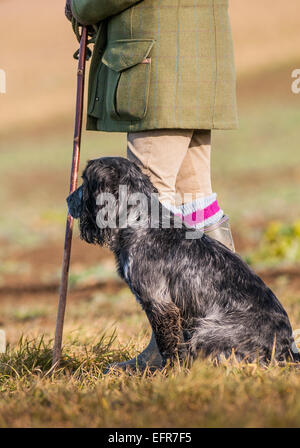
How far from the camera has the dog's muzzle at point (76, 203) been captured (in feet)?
12.6

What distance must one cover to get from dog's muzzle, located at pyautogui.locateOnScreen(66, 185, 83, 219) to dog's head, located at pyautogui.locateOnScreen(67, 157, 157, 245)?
0.02 m

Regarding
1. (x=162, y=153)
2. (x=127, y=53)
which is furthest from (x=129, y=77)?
(x=162, y=153)

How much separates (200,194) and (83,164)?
49.1 feet

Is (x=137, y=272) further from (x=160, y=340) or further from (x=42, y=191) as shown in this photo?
(x=42, y=191)

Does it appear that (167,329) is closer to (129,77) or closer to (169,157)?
(169,157)

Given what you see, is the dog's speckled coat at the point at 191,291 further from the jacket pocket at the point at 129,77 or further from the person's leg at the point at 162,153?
the jacket pocket at the point at 129,77

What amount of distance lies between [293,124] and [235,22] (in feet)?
46.6

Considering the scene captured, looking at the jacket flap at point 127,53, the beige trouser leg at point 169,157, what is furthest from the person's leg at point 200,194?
the jacket flap at point 127,53

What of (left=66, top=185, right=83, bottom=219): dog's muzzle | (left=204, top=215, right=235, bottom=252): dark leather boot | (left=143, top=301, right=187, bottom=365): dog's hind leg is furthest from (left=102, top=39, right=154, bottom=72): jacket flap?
(left=143, top=301, right=187, bottom=365): dog's hind leg

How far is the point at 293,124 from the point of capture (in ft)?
89.7

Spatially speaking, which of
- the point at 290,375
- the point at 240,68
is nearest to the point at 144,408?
the point at 290,375

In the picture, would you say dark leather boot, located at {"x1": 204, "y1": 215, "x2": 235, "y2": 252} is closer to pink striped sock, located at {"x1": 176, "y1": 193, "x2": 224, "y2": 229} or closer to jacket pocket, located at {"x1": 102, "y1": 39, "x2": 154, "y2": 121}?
pink striped sock, located at {"x1": 176, "y1": 193, "x2": 224, "y2": 229}

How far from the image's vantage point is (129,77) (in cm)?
366
